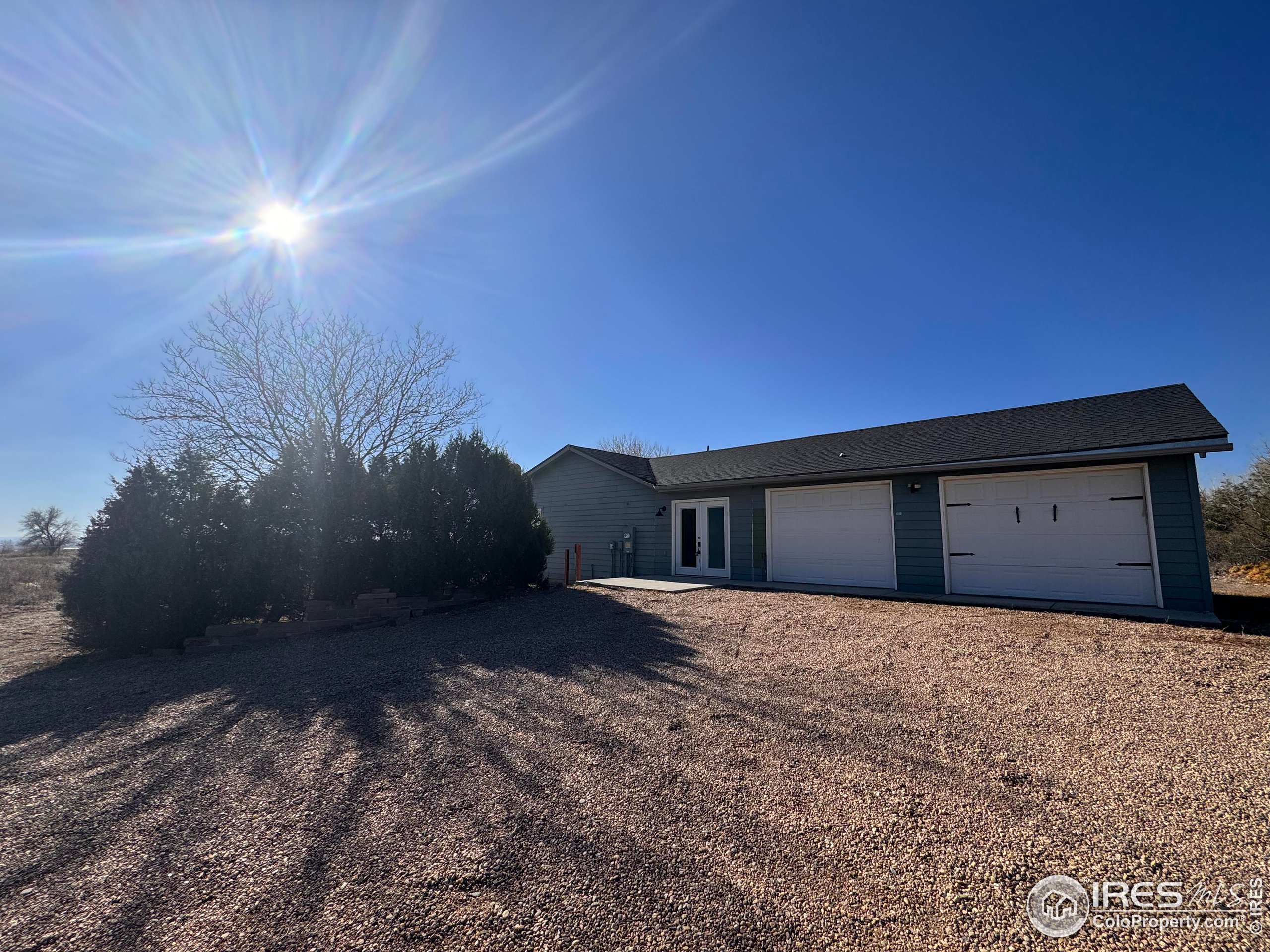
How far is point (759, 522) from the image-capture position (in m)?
11.6

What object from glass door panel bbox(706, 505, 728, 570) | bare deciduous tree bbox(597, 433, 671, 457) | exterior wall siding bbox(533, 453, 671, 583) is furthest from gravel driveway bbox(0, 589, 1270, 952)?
bare deciduous tree bbox(597, 433, 671, 457)

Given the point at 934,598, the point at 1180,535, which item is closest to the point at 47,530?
the point at 934,598

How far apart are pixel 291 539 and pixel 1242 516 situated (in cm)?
2119

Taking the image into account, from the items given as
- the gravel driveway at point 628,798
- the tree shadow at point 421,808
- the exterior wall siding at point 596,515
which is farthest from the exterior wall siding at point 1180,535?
the exterior wall siding at point 596,515

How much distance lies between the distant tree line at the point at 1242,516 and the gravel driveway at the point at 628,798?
1104 centimetres

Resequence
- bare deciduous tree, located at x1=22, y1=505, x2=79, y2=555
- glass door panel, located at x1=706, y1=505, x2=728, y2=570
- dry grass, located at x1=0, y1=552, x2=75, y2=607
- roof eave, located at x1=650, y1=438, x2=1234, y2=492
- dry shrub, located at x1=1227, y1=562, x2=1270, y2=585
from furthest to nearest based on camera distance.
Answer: bare deciduous tree, located at x1=22, y1=505, x2=79, y2=555, glass door panel, located at x1=706, y1=505, x2=728, y2=570, dry grass, located at x1=0, y1=552, x2=75, y2=607, dry shrub, located at x1=1227, y1=562, x2=1270, y2=585, roof eave, located at x1=650, y1=438, x2=1234, y2=492

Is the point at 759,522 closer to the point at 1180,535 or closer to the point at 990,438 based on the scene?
the point at 990,438

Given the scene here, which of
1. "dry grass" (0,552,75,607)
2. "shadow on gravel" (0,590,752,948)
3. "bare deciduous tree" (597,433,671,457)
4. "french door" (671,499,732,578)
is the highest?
"bare deciduous tree" (597,433,671,457)

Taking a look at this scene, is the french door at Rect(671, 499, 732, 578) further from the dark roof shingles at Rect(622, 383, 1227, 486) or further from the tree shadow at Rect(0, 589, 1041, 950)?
the tree shadow at Rect(0, 589, 1041, 950)

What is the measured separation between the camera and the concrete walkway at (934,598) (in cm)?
679

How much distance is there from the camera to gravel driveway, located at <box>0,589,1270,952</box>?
191 cm

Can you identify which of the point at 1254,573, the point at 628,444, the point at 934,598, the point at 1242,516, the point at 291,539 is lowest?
the point at 934,598

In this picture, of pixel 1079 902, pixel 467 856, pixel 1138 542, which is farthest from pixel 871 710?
pixel 1138 542

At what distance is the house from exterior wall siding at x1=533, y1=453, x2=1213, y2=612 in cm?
3
